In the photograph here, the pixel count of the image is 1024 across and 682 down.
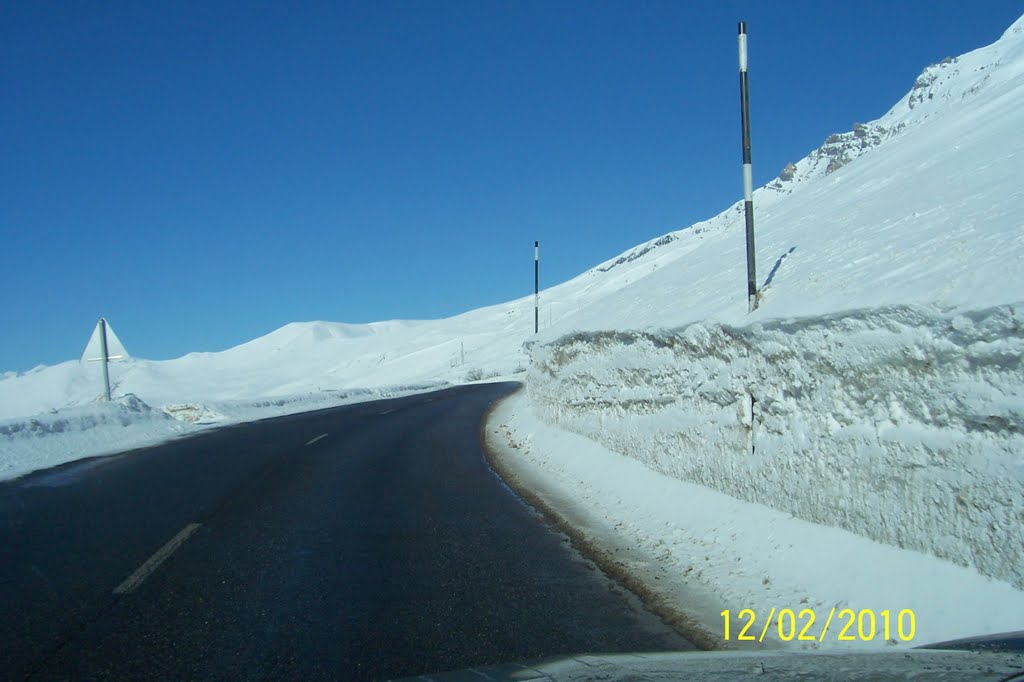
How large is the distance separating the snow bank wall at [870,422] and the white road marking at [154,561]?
16.3 ft

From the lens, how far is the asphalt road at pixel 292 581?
493cm

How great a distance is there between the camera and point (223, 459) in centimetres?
1441

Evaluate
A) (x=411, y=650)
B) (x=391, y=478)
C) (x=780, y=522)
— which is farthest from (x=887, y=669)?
(x=391, y=478)

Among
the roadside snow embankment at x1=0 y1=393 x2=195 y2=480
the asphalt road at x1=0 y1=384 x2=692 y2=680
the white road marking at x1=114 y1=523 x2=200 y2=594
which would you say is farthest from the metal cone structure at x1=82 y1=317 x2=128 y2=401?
the white road marking at x1=114 y1=523 x2=200 y2=594

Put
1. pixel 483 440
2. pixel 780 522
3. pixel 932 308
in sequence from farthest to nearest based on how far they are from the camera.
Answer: pixel 483 440, pixel 780 522, pixel 932 308

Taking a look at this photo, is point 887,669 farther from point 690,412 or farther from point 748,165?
point 748,165

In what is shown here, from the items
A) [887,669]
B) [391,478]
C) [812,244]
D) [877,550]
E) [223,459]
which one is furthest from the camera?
[223,459]

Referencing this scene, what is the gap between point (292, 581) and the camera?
6.50m

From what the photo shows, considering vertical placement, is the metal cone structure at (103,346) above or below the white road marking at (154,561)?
above

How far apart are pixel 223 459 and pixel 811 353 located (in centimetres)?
1128

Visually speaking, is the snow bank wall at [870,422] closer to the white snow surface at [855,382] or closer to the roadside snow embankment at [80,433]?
the white snow surface at [855,382]

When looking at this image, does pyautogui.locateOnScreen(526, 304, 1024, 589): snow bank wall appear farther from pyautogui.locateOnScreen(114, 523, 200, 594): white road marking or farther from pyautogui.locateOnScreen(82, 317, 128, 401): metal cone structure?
pyautogui.locateOnScreen(82, 317, 128, 401): metal cone structure

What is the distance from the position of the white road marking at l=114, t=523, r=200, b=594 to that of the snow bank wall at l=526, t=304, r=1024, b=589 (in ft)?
16.3

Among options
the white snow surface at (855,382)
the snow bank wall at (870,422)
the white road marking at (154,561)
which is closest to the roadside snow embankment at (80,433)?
the white snow surface at (855,382)
